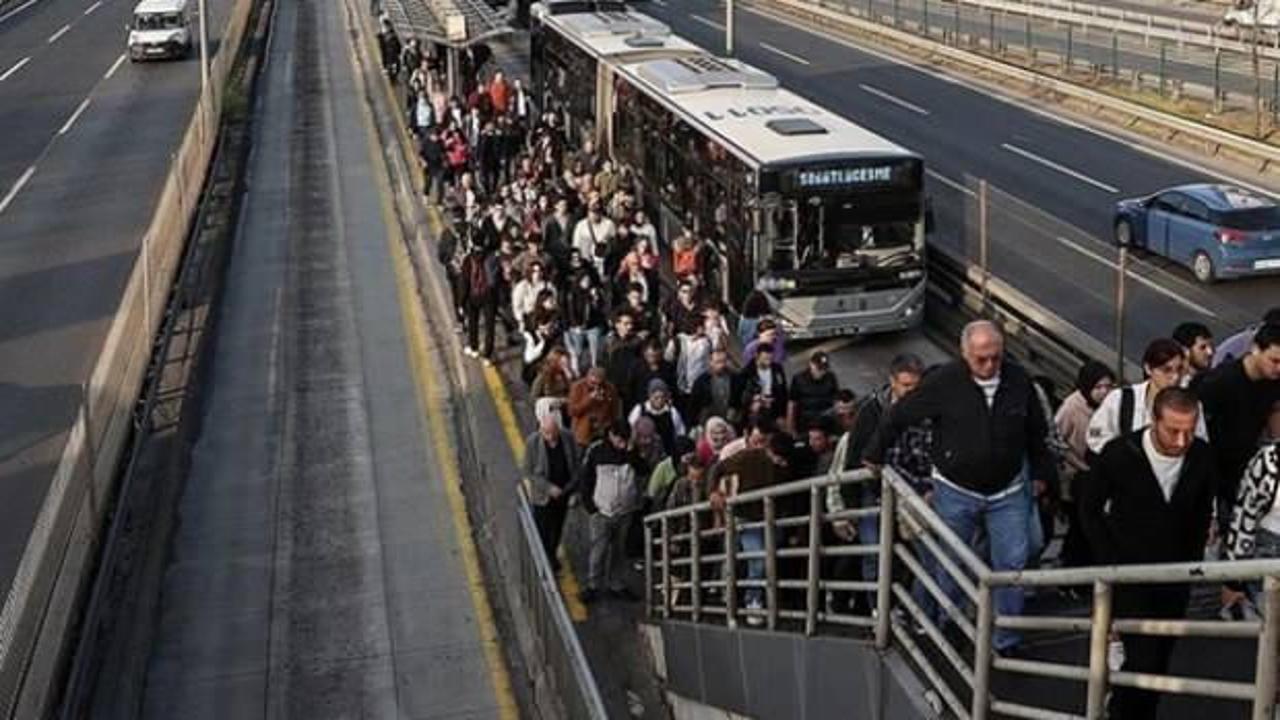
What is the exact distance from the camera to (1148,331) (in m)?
21.6

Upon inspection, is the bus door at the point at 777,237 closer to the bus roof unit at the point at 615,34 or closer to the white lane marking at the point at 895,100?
the bus roof unit at the point at 615,34

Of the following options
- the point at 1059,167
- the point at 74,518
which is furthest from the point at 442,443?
the point at 1059,167

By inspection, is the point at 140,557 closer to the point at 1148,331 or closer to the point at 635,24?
the point at 1148,331

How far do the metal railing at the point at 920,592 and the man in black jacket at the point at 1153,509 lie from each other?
20cm

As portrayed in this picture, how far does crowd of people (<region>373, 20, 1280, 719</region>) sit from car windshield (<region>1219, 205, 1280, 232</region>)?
23.8ft

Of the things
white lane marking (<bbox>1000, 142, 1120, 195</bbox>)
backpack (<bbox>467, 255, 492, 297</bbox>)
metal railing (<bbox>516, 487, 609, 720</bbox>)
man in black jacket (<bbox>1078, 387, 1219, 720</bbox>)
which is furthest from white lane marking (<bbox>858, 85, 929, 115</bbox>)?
man in black jacket (<bbox>1078, 387, 1219, 720</bbox>)

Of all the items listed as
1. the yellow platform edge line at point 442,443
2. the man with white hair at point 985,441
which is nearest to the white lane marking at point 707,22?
the yellow platform edge line at point 442,443

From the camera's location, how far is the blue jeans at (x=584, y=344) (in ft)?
56.0

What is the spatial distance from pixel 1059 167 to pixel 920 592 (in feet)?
89.0

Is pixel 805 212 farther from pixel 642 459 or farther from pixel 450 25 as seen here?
pixel 450 25

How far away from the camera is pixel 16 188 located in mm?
35969

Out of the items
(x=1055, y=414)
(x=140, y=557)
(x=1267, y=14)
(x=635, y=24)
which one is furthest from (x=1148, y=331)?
(x=1267, y=14)

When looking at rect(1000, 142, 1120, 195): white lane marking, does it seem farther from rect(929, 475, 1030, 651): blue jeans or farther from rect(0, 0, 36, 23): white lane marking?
rect(0, 0, 36, 23): white lane marking

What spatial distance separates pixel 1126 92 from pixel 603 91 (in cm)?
1699
